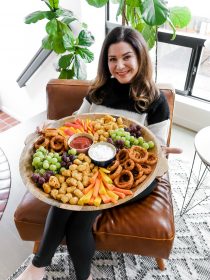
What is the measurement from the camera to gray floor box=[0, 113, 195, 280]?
4.83 ft

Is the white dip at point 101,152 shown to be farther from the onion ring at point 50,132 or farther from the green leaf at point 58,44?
the green leaf at point 58,44

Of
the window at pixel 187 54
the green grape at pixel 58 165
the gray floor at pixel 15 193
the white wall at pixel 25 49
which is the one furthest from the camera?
the white wall at pixel 25 49

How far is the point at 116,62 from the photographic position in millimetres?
1373

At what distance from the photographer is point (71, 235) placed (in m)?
1.14

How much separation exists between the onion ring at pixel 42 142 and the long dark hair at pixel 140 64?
50cm

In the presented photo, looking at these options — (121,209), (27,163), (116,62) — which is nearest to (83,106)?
(116,62)

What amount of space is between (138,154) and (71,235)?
444 millimetres

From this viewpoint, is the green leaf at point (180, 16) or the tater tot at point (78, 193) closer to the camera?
the tater tot at point (78, 193)

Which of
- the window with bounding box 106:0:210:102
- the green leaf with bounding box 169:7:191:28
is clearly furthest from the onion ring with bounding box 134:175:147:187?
the window with bounding box 106:0:210:102

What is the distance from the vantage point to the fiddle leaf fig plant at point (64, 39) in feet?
5.70

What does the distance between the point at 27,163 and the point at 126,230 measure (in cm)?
51

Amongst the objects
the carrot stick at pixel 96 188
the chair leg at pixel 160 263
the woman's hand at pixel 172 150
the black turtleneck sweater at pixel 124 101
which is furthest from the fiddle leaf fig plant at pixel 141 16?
the chair leg at pixel 160 263

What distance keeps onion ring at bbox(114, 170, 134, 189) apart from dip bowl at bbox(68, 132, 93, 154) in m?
0.20

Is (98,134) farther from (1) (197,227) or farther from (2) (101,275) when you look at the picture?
(1) (197,227)
